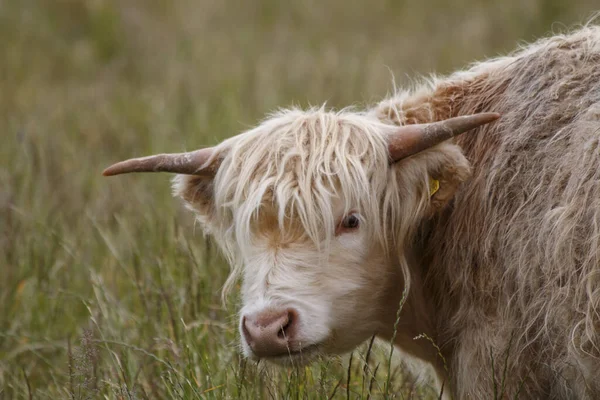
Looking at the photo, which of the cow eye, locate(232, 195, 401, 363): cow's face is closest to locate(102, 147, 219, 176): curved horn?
locate(232, 195, 401, 363): cow's face

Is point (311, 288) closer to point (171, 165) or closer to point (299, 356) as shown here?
point (299, 356)

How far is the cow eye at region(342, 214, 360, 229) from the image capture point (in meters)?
2.98

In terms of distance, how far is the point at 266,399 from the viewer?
341cm

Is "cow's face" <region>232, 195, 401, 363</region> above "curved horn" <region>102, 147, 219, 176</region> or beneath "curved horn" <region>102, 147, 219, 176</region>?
beneath

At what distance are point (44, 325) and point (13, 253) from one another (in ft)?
1.85

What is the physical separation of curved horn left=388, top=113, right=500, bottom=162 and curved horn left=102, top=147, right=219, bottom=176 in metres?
0.64

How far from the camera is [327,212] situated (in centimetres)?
292

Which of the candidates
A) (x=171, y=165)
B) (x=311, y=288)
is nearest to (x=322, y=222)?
(x=311, y=288)

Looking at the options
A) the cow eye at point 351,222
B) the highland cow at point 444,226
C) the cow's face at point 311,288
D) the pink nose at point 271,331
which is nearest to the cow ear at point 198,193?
the highland cow at point 444,226

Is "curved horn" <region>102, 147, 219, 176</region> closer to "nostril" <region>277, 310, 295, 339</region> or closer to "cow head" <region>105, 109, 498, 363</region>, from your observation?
"cow head" <region>105, 109, 498, 363</region>

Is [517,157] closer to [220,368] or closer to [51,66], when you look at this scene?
[220,368]

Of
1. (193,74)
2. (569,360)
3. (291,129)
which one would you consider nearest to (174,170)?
(291,129)

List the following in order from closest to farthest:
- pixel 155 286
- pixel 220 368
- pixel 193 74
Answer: pixel 220 368
pixel 155 286
pixel 193 74

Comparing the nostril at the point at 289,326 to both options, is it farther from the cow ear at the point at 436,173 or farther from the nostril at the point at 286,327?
the cow ear at the point at 436,173
